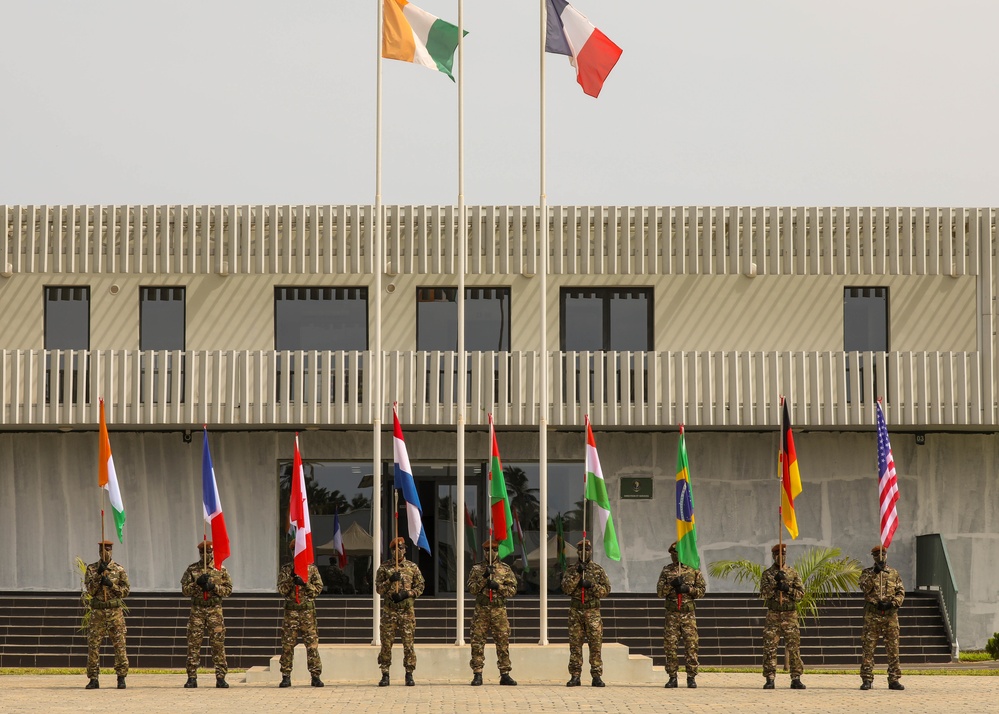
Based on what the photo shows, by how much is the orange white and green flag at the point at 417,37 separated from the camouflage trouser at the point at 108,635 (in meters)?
9.02

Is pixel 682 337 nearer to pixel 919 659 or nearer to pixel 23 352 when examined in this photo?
pixel 919 659

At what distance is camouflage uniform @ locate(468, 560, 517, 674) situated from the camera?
19.2 metres

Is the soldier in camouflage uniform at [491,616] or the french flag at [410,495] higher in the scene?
the french flag at [410,495]

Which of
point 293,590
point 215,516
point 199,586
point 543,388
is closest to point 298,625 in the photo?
point 293,590

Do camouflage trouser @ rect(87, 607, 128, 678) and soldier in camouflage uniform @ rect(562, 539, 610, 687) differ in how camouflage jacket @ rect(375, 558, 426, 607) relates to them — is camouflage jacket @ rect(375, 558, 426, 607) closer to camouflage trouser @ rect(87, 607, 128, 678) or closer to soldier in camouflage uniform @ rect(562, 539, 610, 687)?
soldier in camouflage uniform @ rect(562, 539, 610, 687)

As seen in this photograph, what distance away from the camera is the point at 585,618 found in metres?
19.0

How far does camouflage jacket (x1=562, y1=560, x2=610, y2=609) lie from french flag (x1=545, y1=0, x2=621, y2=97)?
7.10 metres

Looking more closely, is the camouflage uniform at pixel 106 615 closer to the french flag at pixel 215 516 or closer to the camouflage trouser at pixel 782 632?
the french flag at pixel 215 516

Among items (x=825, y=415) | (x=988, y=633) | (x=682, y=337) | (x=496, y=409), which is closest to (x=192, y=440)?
(x=496, y=409)

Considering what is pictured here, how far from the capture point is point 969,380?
85.8 feet

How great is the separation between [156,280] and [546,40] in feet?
32.0

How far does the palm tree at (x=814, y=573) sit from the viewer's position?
24.9 m

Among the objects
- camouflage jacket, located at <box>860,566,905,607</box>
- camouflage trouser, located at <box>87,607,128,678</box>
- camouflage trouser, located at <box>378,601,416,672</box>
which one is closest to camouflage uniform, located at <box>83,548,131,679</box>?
camouflage trouser, located at <box>87,607,128,678</box>

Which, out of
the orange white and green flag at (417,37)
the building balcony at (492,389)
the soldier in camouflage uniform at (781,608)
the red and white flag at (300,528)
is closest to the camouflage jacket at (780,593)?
the soldier in camouflage uniform at (781,608)
